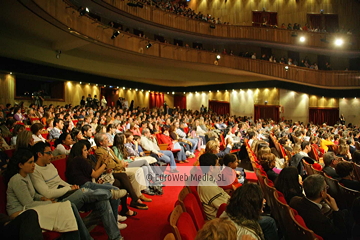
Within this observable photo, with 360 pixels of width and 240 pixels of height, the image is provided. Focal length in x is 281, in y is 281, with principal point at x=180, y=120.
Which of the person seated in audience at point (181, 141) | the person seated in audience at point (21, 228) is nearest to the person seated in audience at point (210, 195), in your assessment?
the person seated in audience at point (21, 228)

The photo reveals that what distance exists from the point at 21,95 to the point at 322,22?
16.1 metres

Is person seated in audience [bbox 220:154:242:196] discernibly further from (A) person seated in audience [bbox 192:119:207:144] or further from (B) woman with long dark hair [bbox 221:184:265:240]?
(A) person seated in audience [bbox 192:119:207:144]

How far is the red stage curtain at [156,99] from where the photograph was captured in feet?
56.3

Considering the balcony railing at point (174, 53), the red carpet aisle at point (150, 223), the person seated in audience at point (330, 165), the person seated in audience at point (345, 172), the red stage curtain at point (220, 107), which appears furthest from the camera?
the red stage curtain at point (220, 107)

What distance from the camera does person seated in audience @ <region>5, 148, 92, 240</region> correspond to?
201 centimetres

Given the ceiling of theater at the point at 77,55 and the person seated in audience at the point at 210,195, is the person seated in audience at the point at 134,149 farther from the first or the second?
the ceiling of theater at the point at 77,55

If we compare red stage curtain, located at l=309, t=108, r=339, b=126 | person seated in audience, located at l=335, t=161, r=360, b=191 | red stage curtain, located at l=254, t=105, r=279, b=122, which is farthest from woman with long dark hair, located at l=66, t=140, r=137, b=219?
red stage curtain, located at l=309, t=108, r=339, b=126

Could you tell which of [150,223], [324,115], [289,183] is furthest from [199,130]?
[324,115]

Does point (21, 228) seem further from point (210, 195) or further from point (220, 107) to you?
point (220, 107)

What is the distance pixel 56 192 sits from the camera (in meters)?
2.42

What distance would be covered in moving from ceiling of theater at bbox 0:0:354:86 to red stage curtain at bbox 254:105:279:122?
1544 millimetres

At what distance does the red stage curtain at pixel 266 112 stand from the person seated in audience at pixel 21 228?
47.0 ft

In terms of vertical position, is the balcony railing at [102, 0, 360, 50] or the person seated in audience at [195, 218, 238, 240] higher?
the balcony railing at [102, 0, 360, 50]

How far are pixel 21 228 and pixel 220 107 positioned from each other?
15.6 meters
